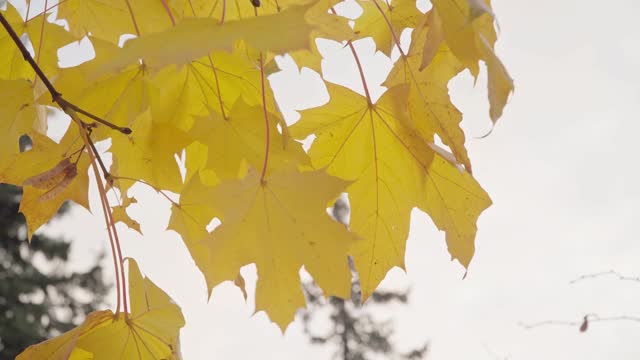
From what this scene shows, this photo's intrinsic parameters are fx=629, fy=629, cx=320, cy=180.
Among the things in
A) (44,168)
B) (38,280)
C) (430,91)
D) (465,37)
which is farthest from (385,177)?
(38,280)

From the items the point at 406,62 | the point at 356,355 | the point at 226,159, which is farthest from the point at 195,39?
the point at 356,355

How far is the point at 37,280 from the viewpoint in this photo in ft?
21.2

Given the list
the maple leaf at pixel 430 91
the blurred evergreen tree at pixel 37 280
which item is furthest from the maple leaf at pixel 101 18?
the blurred evergreen tree at pixel 37 280

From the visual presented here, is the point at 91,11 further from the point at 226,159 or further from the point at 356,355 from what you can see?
the point at 356,355

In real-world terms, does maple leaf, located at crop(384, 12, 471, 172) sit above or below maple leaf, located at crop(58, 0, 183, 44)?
above

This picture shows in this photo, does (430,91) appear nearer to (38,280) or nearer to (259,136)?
(259,136)

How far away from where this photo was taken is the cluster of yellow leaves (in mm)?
418

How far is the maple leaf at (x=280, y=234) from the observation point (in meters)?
0.44

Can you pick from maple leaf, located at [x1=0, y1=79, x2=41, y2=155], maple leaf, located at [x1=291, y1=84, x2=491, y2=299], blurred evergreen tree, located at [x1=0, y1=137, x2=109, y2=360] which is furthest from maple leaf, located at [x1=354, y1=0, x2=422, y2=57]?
blurred evergreen tree, located at [x1=0, y1=137, x2=109, y2=360]

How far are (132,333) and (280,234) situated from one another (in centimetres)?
18

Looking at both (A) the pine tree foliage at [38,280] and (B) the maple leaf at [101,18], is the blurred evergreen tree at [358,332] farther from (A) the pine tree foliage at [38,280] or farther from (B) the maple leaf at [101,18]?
(B) the maple leaf at [101,18]

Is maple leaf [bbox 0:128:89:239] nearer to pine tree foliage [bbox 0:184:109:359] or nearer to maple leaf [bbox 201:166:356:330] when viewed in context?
maple leaf [bbox 201:166:356:330]

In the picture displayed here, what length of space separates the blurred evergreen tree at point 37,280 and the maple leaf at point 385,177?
616 cm

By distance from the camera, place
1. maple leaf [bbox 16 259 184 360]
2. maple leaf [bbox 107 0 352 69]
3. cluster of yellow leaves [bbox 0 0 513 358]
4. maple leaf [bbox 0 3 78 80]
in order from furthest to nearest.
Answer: maple leaf [bbox 0 3 78 80] → maple leaf [bbox 16 259 184 360] → cluster of yellow leaves [bbox 0 0 513 358] → maple leaf [bbox 107 0 352 69]
